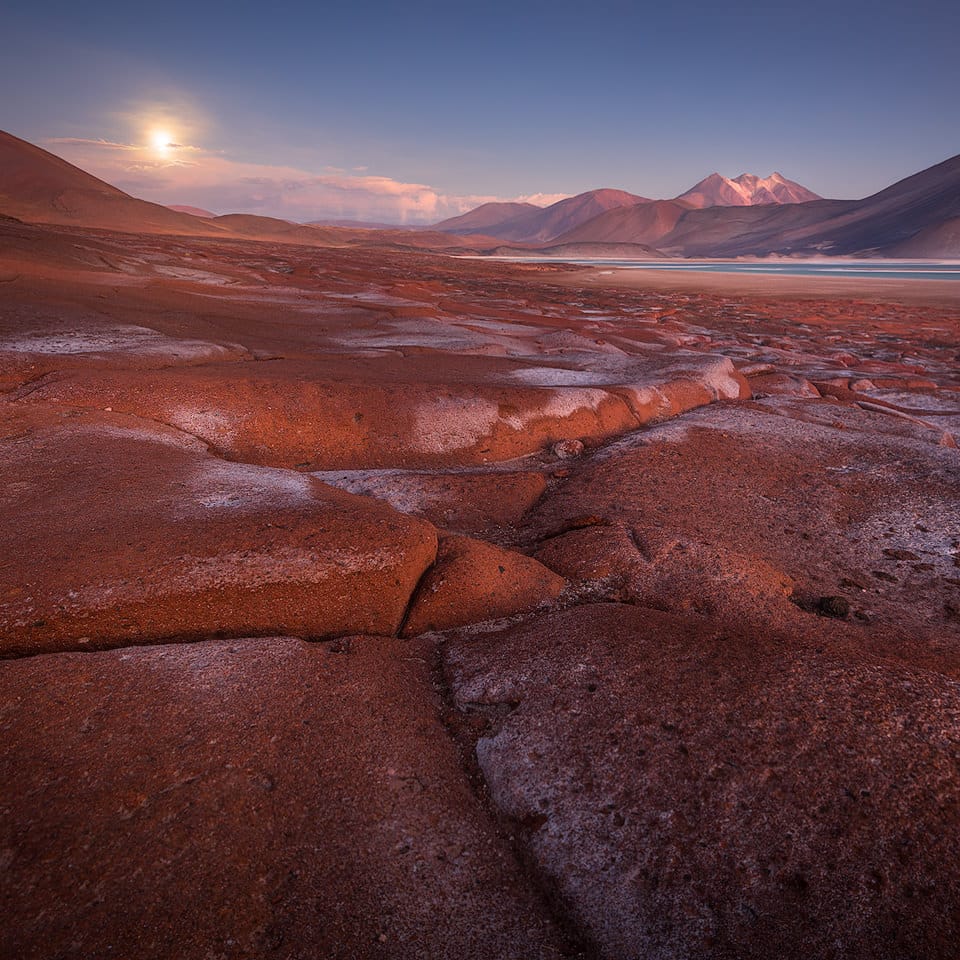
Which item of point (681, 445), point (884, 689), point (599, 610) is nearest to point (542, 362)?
point (681, 445)

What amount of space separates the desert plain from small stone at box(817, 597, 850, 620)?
0.02 meters

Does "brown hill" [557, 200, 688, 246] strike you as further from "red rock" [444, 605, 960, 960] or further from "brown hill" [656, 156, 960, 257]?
"red rock" [444, 605, 960, 960]

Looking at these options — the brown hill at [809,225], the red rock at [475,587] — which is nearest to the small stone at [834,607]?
the red rock at [475,587]

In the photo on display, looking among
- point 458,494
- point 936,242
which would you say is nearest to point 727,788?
point 458,494

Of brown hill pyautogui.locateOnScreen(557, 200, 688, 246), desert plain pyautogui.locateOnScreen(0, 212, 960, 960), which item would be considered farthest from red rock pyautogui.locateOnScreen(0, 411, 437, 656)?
brown hill pyautogui.locateOnScreen(557, 200, 688, 246)

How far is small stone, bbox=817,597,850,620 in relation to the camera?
9.34 feet

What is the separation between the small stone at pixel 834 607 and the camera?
2.85 metres

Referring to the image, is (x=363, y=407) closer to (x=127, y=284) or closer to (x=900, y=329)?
(x=127, y=284)

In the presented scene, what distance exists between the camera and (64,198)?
5697cm

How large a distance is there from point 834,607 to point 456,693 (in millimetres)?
1832

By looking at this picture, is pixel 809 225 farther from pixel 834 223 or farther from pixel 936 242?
pixel 936 242

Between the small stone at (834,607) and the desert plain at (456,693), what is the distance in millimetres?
19

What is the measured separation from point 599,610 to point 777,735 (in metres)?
0.85

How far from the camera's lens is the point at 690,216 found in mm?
161500
